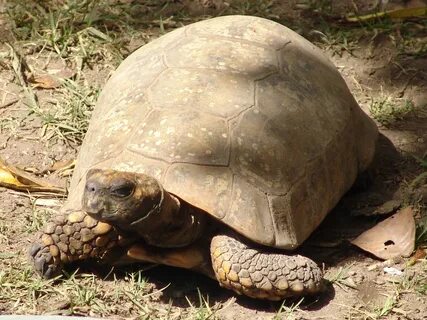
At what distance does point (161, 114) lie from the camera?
13.8 feet

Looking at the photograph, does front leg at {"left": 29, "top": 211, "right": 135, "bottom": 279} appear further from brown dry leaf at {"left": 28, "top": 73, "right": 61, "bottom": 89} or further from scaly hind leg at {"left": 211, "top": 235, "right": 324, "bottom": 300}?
brown dry leaf at {"left": 28, "top": 73, "right": 61, "bottom": 89}

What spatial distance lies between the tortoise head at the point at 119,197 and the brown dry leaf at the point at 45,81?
76.9 inches

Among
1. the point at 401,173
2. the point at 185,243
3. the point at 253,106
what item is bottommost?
the point at 401,173

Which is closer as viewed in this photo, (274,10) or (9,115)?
(9,115)

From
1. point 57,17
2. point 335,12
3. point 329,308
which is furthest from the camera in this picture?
point 335,12

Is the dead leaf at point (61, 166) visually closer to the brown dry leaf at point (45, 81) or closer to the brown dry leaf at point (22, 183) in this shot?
the brown dry leaf at point (22, 183)

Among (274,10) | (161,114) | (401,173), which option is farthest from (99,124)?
(274,10)

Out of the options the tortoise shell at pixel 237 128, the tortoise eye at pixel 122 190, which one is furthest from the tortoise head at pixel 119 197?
the tortoise shell at pixel 237 128

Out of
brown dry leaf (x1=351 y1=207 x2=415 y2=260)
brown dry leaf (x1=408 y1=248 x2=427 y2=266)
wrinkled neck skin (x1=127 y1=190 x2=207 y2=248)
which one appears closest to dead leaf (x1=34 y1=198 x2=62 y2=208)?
wrinkled neck skin (x1=127 y1=190 x2=207 y2=248)

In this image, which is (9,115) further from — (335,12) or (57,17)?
(335,12)

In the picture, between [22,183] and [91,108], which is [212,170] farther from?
[91,108]

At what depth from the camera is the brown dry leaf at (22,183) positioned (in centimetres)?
483

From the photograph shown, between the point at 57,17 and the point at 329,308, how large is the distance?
2.93 meters

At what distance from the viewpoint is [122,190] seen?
3709 millimetres
